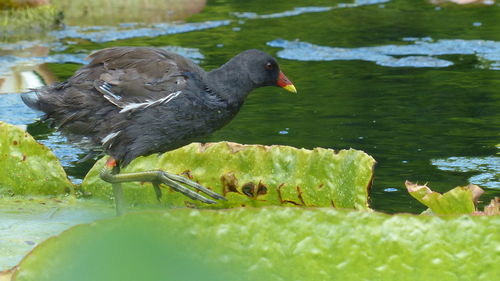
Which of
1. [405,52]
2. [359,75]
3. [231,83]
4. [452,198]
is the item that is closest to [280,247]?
[452,198]

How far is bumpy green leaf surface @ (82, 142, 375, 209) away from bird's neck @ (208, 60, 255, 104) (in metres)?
0.47

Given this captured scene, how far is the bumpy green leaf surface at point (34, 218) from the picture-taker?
2197mm

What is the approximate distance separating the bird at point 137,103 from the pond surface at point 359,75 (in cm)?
43

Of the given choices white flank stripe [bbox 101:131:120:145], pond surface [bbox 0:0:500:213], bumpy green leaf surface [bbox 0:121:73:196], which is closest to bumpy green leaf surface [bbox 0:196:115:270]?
bumpy green leaf surface [bbox 0:121:73:196]

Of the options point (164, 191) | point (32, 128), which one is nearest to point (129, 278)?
point (164, 191)

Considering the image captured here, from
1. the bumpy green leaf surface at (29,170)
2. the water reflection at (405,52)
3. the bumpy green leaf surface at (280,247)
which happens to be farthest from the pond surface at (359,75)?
the bumpy green leaf surface at (280,247)

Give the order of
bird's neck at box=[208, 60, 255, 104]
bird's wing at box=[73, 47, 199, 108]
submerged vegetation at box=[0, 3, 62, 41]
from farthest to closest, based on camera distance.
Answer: submerged vegetation at box=[0, 3, 62, 41]
bird's neck at box=[208, 60, 255, 104]
bird's wing at box=[73, 47, 199, 108]

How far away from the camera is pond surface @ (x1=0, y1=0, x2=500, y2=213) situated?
12.1ft

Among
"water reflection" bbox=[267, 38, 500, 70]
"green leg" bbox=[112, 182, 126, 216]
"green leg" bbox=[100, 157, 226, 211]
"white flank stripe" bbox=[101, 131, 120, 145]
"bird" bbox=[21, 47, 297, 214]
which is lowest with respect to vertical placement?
"water reflection" bbox=[267, 38, 500, 70]

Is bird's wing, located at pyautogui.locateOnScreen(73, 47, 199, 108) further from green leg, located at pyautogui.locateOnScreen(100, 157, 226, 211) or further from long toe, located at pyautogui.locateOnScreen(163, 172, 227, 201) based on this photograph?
long toe, located at pyautogui.locateOnScreen(163, 172, 227, 201)

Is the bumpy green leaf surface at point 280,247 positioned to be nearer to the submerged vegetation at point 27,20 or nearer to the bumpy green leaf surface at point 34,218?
the bumpy green leaf surface at point 34,218

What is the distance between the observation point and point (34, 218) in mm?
2516

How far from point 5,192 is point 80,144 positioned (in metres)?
0.51

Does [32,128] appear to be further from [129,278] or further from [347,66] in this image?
[129,278]
